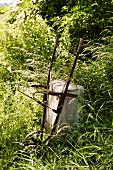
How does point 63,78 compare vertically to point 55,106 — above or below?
above

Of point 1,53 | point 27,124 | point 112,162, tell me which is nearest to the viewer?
point 112,162

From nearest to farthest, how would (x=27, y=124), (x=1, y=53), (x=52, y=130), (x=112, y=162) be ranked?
1. (x=112, y=162)
2. (x=52, y=130)
3. (x=27, y=124)
4. (x=1, y=53)

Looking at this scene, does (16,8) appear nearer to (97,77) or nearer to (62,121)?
(97,77)

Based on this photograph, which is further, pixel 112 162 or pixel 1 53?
pixel 1 53

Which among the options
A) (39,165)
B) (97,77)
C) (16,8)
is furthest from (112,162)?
(16,8)

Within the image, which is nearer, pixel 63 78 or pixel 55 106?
pixel 55 106

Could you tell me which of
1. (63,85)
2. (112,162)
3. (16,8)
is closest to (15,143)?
(63,85)

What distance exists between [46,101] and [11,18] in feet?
12.2

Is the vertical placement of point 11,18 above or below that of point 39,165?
above

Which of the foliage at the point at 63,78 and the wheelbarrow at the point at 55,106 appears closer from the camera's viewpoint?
the foliage at the point at 63,78

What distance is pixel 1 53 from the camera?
17.9 feet

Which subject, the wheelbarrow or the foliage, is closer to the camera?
the foliage

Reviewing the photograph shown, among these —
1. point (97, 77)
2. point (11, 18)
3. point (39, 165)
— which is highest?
point (11, 18)

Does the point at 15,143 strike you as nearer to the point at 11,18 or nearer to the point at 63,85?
the point at 63,85
